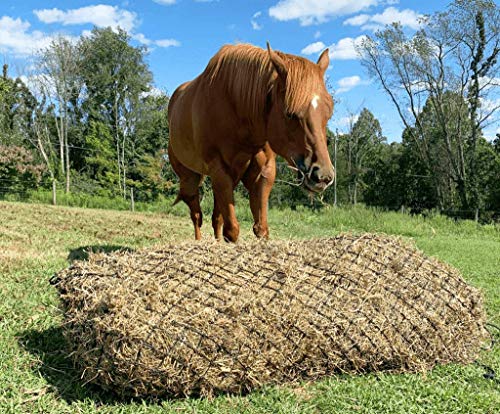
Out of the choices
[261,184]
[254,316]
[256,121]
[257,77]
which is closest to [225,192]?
[261,184]

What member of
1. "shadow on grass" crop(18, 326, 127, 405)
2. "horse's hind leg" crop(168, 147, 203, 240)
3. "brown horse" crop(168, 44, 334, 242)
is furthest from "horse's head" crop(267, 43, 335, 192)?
"horse's hind leg" crop(168, 147, 203, 240)

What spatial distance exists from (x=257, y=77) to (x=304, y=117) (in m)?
0.75

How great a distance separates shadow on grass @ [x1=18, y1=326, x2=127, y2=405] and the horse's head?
1.71 m

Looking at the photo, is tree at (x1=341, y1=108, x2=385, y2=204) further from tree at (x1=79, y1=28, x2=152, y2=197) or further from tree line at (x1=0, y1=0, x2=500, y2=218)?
tree at (x1=79, y1=28, x2=152, y2=197)

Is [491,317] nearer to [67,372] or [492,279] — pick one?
[492,279]

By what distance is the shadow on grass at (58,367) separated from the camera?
228 cm

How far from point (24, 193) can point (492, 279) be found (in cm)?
2147

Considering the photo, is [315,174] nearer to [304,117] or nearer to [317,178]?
[317,178]

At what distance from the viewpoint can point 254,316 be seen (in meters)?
2.35

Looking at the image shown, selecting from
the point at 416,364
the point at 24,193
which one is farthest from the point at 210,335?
the point at 24,193

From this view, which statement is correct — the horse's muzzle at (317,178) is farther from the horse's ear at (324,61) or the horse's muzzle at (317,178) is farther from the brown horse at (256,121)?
the horse's ear at (324,61)

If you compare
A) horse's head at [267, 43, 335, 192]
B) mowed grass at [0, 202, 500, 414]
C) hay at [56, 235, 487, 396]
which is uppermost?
horse's head at [267, 43, 335, 192]

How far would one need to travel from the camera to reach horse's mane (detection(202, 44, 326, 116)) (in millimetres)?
2996

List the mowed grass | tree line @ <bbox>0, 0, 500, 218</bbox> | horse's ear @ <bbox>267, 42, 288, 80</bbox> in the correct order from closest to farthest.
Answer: the mowed grass, horse's ear @ <bbox>267, 42, 288, 80</bbox>, tree line @ <bbox>0, 0, 500, 218</bbox>
